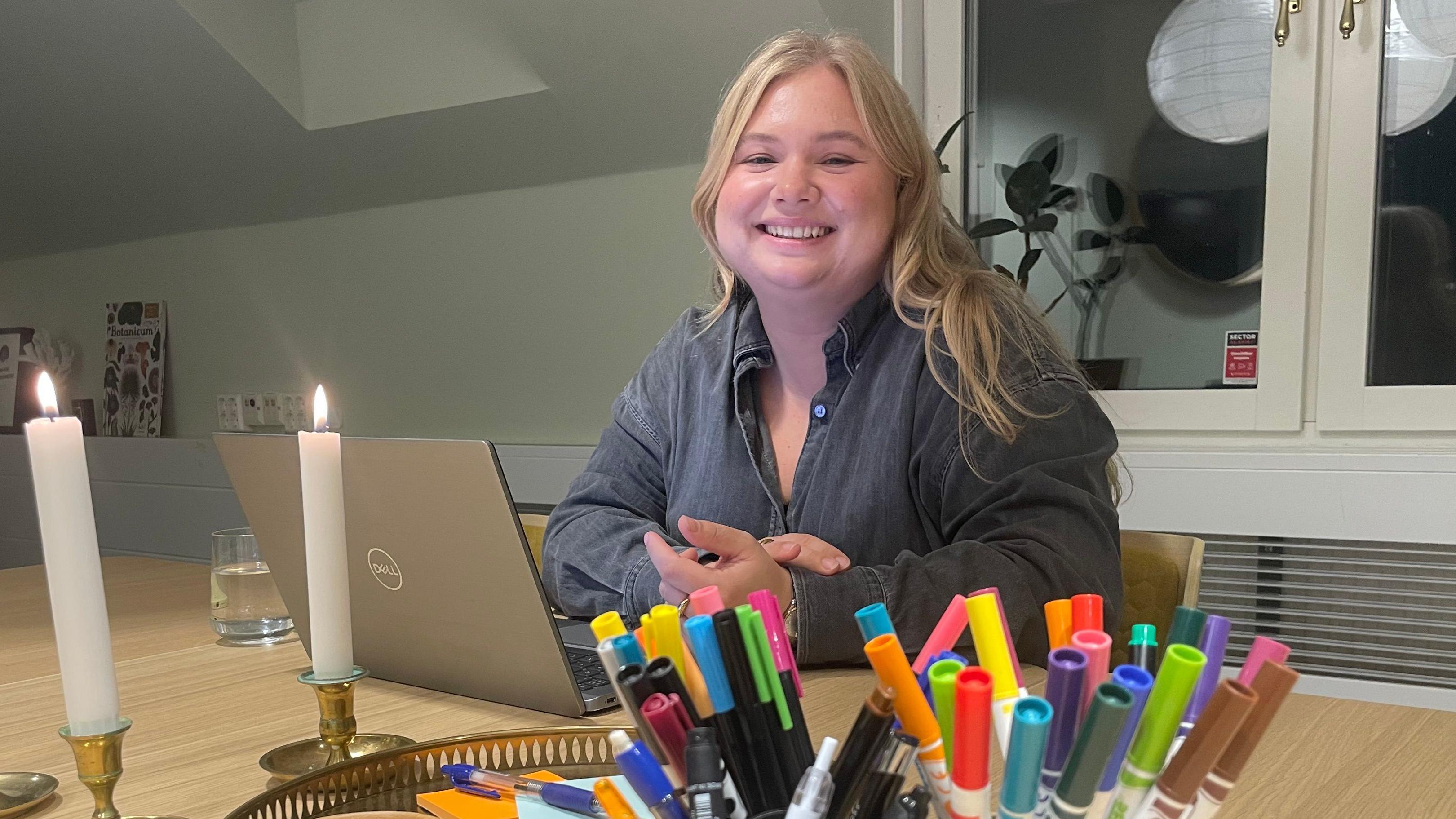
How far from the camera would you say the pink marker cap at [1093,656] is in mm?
309

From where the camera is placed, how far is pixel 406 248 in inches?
123

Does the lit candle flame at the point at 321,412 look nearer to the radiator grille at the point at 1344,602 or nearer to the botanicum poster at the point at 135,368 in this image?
the radiator grille at the point at 1344,602

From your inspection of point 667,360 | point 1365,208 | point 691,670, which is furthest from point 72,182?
point 691,670

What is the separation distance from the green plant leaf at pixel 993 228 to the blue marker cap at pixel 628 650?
202 centimetres

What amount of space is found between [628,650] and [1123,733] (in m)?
0.15

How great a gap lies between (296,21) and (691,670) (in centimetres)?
302

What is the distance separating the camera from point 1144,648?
37 cm

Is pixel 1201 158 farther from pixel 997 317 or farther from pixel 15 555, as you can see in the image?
pixel 15 555

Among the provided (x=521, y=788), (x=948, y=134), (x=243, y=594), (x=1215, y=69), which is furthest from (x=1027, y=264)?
(x=521, y=788)

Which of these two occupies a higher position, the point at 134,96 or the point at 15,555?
the point at 134,96

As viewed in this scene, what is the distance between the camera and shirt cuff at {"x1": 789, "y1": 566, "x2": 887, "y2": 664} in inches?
36.1

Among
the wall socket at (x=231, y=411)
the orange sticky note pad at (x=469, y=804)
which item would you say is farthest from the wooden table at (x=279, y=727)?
the wall socket at (x=231, y=411)

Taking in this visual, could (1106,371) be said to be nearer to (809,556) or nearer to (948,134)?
(948,134)

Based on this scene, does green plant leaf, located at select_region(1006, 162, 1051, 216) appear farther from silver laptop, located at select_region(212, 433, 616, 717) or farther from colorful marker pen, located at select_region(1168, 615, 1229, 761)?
colorful marker pen, located at select_region(1168, 615, 1229, 761)
